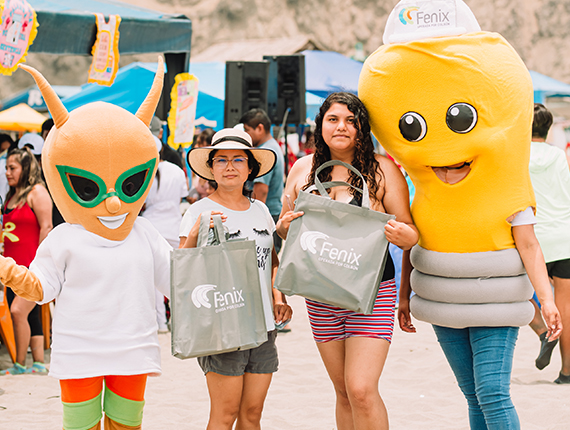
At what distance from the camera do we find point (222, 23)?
2922cm

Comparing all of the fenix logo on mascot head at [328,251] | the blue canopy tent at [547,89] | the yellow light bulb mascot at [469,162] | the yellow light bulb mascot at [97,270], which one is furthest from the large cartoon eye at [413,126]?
the blue canopy tent at [547,89]

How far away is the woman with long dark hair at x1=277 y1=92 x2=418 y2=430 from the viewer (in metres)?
2.76

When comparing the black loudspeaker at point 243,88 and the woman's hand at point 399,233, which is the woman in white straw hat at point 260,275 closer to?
the woman's hand at point 399,233

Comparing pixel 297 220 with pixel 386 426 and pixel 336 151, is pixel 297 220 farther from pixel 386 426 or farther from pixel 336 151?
pixel 386 426

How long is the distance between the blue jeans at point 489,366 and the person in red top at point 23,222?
349 centimetres

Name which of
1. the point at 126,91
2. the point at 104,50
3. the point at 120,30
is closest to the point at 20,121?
the point at 126,91

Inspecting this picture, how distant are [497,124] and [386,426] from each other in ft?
4.51

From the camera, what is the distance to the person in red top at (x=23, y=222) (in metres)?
5.11

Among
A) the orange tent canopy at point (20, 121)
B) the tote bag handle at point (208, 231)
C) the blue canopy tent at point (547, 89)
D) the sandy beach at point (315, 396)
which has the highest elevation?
the blue canopy tent at point (547, 89)

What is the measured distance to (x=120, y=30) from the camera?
643 centimetres

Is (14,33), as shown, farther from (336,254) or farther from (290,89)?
(290,89)

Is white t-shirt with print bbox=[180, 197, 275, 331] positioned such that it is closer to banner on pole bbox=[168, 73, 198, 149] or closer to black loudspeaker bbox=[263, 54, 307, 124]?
banner on pole bbox=[168, 73, 198, 149]

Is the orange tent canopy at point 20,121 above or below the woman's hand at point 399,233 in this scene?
above

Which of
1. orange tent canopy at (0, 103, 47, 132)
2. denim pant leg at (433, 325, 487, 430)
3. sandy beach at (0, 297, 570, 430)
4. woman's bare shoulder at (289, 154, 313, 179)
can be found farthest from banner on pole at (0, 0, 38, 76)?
orange tent canopy at (0, 103, 47, 132)
